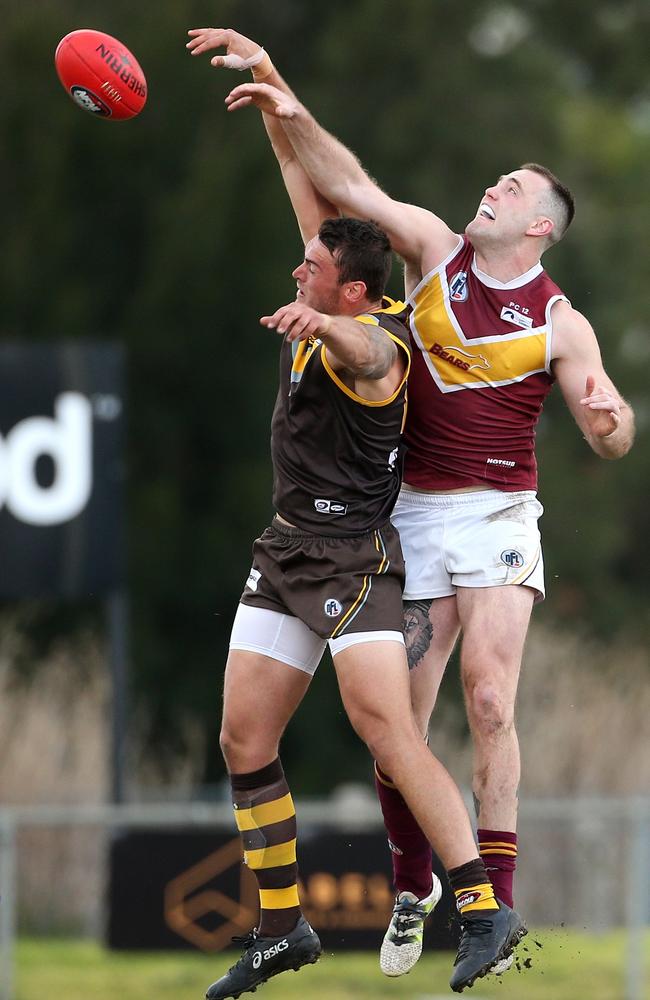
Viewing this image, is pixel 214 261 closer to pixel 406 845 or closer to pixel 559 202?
pixel 559 202

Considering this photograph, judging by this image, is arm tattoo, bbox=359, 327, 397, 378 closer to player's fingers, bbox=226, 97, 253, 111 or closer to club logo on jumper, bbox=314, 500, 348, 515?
club logo on jumper, bbox=314, 500, 348, 515

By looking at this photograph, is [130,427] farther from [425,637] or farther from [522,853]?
[425,637]

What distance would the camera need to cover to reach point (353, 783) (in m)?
20.3

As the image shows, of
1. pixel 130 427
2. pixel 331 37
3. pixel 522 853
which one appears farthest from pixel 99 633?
pixel 331 37

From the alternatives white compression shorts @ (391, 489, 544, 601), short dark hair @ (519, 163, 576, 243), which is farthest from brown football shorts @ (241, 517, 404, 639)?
short dark hair @ (519, 163, 576, 243)

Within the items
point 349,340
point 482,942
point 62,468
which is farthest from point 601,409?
point 62,468

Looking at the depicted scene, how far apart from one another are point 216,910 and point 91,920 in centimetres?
312

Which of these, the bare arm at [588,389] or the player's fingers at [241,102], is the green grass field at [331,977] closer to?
the bare arm at [588,389]

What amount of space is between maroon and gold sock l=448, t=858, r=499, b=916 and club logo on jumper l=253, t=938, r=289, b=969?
665 mm

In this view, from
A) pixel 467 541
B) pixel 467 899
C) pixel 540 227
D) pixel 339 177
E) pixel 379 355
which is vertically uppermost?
pixel 339 177

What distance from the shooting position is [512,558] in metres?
6.57

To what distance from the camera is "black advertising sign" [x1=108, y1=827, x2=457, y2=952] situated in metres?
11.3

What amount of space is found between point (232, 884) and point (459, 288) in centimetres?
574

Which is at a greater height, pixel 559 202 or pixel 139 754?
pixel 559 202
